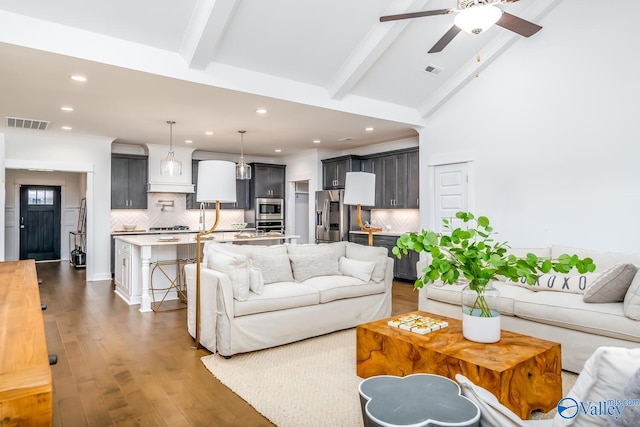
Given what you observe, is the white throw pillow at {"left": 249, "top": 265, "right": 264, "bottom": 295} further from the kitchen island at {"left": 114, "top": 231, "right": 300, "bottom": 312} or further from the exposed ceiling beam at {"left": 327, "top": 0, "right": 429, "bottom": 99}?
the exposed ceiling beam at {"left": 327, "top": 0, "right": 429, "bottom": 99}

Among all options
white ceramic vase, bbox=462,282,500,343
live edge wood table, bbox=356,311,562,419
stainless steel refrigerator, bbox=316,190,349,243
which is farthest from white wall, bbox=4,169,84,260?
white ceramic vase, bbox=462,282,500,343

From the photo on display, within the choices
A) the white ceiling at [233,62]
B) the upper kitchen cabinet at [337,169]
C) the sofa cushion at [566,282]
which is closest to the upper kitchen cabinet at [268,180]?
the upper kitchen cabinet at [337,169]

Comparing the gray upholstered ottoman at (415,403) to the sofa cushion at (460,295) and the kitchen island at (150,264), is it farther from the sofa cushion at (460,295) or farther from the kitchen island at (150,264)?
the kitchen island at (150,264)

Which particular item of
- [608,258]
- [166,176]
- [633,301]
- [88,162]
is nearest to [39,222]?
[88,162]

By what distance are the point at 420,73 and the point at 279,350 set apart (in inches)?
156

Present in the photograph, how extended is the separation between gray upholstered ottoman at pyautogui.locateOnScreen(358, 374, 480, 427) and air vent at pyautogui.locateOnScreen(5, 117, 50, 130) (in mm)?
6552

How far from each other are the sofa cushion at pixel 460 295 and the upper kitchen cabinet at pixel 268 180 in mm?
5664

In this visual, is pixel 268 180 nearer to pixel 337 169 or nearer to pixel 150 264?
pixel 337 169

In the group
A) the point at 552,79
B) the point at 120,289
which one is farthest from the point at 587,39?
the point at 120,289

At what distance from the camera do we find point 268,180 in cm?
924

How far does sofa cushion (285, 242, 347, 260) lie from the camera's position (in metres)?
4.43

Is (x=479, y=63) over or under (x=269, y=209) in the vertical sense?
over

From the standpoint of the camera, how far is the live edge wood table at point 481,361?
2.17 metres

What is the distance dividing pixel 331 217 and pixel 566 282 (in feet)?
16.0
